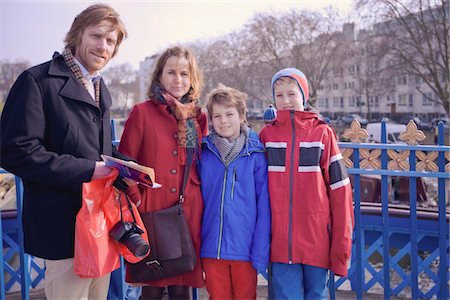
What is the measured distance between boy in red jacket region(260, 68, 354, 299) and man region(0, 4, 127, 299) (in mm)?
1077

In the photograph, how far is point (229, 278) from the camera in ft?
8.58

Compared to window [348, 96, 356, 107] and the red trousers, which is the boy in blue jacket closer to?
the red trousers

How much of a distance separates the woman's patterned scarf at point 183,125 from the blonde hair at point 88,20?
0.51 metres

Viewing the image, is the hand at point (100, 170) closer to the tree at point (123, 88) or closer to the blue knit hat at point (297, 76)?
the blue knit hat at point (297, 76)

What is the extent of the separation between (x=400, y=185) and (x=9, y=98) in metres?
9.97

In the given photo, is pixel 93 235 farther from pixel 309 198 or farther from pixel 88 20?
pixel 309 198

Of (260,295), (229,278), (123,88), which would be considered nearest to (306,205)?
(229,278)

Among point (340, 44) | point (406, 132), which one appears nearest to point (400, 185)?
point (406, 132)

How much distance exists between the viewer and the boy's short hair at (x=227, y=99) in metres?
2.67

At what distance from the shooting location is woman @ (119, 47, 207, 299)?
259 cm

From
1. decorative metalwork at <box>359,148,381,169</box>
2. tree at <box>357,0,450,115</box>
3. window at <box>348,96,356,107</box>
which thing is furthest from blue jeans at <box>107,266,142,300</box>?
window at <box>348,96,356,107</box>

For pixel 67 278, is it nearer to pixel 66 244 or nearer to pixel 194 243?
pixel 66 244

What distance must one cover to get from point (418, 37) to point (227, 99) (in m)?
20.8

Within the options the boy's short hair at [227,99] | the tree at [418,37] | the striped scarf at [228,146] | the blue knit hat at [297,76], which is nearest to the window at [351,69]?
the tree at [418,37]
